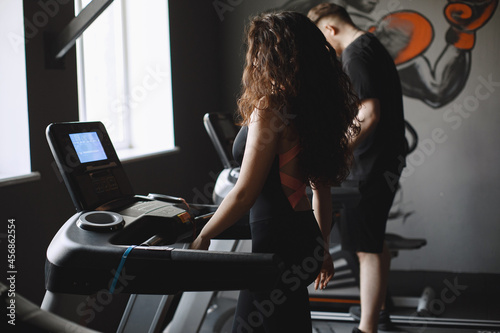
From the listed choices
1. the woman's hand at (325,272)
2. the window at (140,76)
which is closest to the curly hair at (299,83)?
the woman's hand at (325,272)

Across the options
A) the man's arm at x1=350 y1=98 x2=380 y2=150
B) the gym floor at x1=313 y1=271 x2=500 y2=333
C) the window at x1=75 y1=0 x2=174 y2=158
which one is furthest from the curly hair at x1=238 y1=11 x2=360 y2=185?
the gym floor at x1=313 y1=271 x2=500 y2=333

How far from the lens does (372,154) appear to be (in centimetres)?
270

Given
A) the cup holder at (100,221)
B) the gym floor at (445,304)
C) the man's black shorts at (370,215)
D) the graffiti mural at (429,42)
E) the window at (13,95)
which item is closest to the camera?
the cup holder at (100,221)

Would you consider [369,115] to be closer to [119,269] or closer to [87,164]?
[87,164]

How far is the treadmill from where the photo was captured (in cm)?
121

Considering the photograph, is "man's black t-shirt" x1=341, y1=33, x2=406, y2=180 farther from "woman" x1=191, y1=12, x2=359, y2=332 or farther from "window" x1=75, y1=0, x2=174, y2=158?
"window" x1=75, y1=0, x2=174, y2=158

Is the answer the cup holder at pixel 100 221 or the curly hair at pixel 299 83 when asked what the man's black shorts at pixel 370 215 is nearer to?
the curly hair at pixel 299 83

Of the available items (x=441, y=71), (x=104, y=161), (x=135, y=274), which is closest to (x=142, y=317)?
(x=104, y=161)

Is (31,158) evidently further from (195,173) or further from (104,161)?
(195,173)

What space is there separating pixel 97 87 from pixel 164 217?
149cm

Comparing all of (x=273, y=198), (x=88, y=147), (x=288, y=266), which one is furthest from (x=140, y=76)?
(x=288, y=266)

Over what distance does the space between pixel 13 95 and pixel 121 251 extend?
94cm

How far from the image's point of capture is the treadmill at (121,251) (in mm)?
1207

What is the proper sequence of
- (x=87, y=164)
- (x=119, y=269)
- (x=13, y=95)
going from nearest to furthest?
(x=119, y=269), (x=87, y=164), (x=13, y=95)
